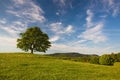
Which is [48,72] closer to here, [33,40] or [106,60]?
[106,60]

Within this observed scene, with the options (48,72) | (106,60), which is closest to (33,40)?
(106,60)

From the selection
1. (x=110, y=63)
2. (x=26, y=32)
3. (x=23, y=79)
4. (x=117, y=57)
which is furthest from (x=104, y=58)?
(x=23, y=79)

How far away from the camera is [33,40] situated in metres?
82.9

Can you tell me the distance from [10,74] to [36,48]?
6047 cm

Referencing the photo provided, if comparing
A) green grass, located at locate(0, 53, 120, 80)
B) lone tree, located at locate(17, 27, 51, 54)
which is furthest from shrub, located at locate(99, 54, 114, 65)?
green grass, located at locate(0, 53, 120, 80)

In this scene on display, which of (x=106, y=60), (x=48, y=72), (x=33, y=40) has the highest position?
(x=33, y=40)

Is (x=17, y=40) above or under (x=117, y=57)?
above

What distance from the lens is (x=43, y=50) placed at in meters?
85.2

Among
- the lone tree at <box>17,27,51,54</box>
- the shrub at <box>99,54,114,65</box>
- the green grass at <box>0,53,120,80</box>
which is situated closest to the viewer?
the green grass at <box>0,53,120,80</box>

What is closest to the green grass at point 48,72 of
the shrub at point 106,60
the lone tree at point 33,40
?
the shrub at point 106,60

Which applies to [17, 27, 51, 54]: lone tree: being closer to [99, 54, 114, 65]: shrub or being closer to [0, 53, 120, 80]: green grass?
[99, 54, 114, 65]: shrub

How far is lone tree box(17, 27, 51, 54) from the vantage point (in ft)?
273

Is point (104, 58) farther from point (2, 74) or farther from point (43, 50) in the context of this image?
point (2, 74)

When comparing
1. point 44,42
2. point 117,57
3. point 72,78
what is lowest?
point 72,78
